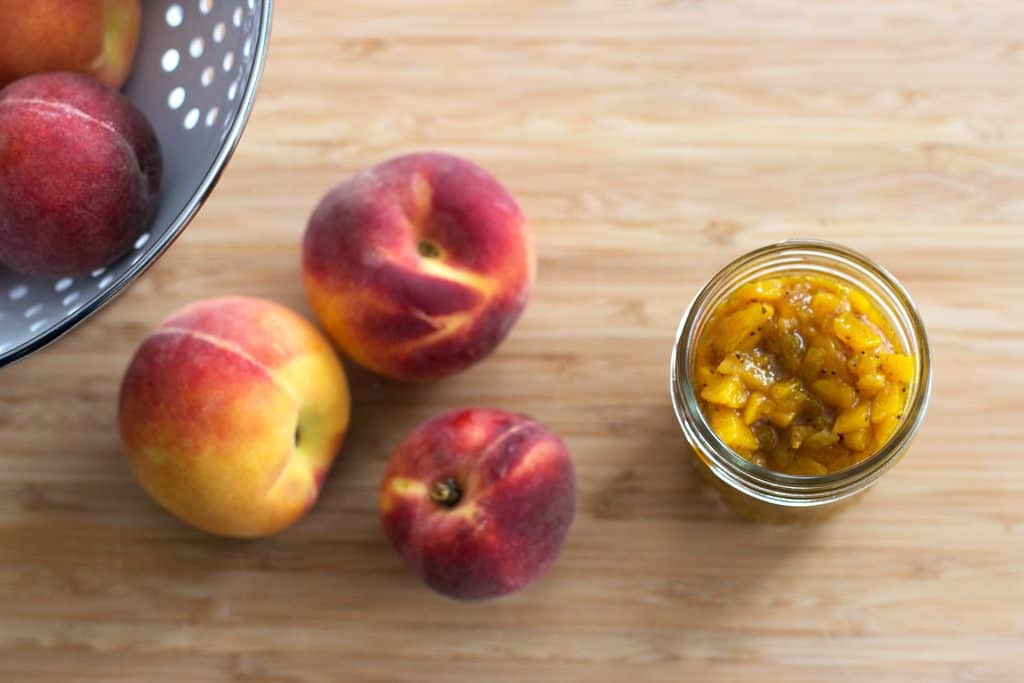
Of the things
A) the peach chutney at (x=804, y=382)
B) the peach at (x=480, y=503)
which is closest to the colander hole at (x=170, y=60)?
the peach at (x=480, y=503)

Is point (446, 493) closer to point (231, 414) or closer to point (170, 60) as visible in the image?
point (231, 414)

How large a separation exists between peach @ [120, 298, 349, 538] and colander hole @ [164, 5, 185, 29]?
23cm

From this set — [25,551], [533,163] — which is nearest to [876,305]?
[533,163]

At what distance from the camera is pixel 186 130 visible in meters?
0.92

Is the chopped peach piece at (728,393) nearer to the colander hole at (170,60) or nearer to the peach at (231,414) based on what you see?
the peach at (231,414)

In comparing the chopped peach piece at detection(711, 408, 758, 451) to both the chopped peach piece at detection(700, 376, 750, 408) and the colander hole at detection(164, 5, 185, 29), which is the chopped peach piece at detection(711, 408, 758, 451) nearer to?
the chopped peach piece at detection(700, 376, 750, 408)

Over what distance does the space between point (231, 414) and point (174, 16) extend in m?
0.33

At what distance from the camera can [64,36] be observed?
886 mm

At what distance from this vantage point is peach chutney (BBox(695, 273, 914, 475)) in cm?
85

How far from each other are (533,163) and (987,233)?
0.42 metres

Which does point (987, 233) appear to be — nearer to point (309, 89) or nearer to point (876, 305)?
point (876, 305)

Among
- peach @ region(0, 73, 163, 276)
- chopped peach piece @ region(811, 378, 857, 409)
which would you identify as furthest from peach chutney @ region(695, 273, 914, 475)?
peach @ region(0, 73, 163, 276)

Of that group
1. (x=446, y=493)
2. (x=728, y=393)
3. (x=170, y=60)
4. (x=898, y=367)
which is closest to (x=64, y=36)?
(x=170, y=60)

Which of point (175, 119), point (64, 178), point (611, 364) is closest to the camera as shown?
point (64, 178)
